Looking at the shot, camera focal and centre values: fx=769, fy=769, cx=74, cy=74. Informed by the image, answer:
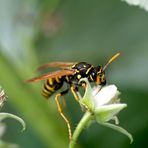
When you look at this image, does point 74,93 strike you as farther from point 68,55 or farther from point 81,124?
point 68,55

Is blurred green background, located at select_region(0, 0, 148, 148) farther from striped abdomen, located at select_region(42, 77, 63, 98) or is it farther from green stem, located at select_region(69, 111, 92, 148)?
green stem, located at select_region(69, 111, 92, 148)

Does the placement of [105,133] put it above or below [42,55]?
below

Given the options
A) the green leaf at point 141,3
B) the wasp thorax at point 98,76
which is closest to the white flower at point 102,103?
the wasp thorax at point 98,76

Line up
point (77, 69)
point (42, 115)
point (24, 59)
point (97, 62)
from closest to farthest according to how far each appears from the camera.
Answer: point (77, 69), point (42, 115), point (24, 59), point (97, 62)

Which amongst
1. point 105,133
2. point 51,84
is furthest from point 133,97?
point 51,84

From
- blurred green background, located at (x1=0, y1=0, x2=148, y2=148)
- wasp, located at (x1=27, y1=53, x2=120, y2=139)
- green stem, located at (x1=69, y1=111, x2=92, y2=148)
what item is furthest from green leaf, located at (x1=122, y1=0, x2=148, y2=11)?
blurred green background, located at (x1=0, y1=0, x2=148, y2=148)

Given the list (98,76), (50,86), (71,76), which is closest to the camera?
(98,76)

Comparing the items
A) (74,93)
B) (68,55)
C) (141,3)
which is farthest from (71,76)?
(68,55)

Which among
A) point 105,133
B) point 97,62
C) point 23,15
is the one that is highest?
point 23,15

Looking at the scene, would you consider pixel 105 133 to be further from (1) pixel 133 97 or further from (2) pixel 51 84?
(2) pixel 51 84
